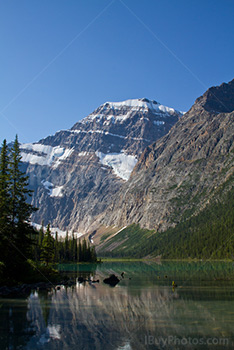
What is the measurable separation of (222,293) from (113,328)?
25.5m

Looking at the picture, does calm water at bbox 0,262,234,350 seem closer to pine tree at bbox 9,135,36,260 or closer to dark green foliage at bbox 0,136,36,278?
dark green foliage at bbox 0,136,36,278

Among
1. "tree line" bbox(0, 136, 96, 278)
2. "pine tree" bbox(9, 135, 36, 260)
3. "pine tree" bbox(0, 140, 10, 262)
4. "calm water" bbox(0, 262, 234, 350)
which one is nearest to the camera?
"calm water" bbox(0, 262, 234, 350)

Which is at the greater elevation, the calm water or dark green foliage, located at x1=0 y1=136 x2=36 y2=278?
dark green foliage, located at x1=0 y1=136 x2=36 y2=278

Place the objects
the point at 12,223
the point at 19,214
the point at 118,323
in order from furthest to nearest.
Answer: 1. the point at 19,214
2. the point at 12,223
3. the point at 118,323

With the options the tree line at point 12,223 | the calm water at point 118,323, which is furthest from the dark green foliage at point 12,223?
the calm water at point 118,323

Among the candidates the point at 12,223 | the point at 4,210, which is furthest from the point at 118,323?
the point at 12,223

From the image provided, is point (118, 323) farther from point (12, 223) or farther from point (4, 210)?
point (12, 223)

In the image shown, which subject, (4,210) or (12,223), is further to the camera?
(12,223)

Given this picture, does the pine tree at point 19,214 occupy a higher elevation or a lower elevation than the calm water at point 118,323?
higher

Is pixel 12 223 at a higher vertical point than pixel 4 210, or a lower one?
lower

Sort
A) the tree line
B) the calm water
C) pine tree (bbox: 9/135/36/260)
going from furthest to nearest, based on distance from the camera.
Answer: pine tree (bbox: 9/135/36/260) < the tree line < the calm water

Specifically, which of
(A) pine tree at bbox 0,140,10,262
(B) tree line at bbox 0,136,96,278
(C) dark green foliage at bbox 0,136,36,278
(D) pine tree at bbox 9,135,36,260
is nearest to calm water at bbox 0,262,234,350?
(A) pine tree at bbox 0,140,10,262

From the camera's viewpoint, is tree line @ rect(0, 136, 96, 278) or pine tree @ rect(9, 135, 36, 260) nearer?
tree line @ rect(0, 136, 96, 278)

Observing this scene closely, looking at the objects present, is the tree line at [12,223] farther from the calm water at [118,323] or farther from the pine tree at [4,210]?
the calm water at [118,323]
